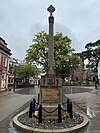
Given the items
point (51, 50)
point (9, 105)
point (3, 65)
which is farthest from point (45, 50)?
point (51, 50)

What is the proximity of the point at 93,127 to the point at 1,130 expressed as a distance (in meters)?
4.12

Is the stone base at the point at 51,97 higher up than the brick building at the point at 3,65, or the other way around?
the brick building at the point at 3,65

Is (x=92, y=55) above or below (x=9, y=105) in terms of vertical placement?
above

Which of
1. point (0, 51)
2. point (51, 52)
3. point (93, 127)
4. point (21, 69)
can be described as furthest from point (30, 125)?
point (21, 69)

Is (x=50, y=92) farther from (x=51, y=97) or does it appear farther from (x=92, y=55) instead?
(x=92, y=55)

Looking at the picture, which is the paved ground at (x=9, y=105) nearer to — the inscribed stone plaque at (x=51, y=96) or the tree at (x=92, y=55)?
the inscribed stone plaque at (x=51, y=96)

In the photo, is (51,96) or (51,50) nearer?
(51,96)

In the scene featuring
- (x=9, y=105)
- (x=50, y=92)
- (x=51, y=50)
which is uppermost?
(x=51, y=50)

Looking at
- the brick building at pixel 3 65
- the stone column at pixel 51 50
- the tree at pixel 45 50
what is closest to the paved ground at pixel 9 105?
the stone column at pixel 51 50

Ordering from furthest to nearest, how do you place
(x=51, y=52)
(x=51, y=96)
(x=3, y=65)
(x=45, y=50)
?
(x=45, y=50), (x=3, y=65), (x=51, y=52), (x=51, y=96)

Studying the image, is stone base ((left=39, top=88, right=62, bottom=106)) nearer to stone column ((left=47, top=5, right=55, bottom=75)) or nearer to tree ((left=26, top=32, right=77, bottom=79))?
stone column ((left=47, top=5, right=55, bottom=75))

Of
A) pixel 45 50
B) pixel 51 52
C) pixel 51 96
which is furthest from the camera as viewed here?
pixel 45 50

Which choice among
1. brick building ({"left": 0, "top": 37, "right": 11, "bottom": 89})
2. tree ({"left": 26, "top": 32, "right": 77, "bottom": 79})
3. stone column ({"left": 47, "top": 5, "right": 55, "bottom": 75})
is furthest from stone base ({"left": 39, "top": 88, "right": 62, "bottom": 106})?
tree ({"left": 26, "top": 32, "right": 77, "bottom": 79})

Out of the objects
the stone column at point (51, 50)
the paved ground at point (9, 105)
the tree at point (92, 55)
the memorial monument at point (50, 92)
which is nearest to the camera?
the memorial monument at point (50, 92)
